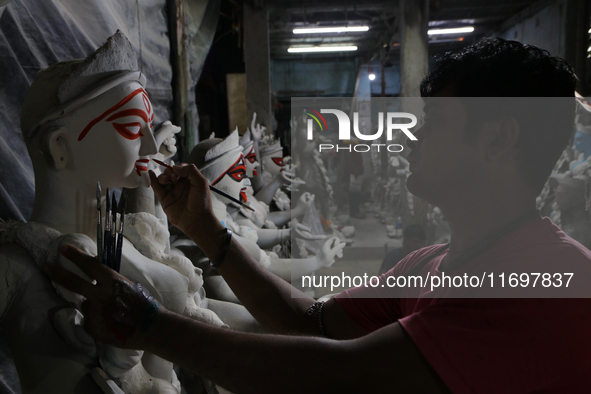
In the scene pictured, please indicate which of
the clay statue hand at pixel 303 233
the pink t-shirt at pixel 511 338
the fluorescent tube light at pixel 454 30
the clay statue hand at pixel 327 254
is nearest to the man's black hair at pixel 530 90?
the pink t-shirt at pixel 511 338

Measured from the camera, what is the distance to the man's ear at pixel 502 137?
1.09 metres

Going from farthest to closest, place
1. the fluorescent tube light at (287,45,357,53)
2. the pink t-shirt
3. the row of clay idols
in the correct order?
the fluorescent tube light at (287,45,357,53)
the row of clay idols
the pink t-shirt

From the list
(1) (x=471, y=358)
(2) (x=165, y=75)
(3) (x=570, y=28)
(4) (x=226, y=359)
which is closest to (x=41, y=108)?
(4) (x=226, y=359)

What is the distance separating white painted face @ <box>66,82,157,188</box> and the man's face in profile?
35.4 inches

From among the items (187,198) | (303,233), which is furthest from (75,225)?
(303,233)

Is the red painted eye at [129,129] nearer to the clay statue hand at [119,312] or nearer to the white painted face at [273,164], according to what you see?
the clay statue hand at [119,312]

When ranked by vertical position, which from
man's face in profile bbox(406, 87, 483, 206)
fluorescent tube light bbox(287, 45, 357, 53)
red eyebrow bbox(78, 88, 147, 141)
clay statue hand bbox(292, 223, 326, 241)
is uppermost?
fluorescent tube light bbox(287, 45, 357, 53)

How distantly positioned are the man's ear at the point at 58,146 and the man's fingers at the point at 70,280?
0.33 m

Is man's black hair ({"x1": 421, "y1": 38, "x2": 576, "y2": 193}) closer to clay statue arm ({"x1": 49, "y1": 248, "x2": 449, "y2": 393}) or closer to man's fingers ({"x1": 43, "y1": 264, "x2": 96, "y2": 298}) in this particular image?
clay statue arm ({"x1": 49, "y1": 248, "x2": 449, "y2": 393})

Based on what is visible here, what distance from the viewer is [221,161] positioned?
293 cm

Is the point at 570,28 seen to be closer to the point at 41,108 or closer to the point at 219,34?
the point at 219,34

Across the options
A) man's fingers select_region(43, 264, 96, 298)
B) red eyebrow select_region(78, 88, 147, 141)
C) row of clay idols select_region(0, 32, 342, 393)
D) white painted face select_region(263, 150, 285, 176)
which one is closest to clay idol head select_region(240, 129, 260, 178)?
white painted face select_region(263, 150, 285, 176)

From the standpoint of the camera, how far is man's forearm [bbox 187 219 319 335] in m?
1.45

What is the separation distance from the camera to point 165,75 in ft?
12.2
